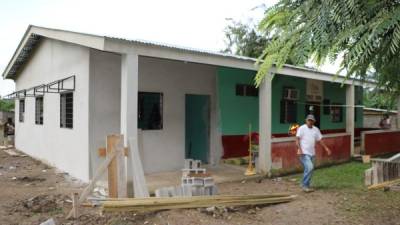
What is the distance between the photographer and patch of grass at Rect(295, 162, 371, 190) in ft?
29.5

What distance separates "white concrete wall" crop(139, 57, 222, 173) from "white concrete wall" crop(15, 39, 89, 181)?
1.48 meters

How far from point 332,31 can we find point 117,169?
5.39 meters

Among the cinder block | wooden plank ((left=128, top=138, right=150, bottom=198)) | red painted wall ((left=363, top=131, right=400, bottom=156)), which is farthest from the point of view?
red painted wall ((left=363, top=131, right=400, bottom=156))

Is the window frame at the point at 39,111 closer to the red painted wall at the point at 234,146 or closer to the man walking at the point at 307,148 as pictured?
the red painted wall at the point at 234,146

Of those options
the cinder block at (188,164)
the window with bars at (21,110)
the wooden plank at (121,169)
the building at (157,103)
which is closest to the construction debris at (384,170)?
the building at (157,103)

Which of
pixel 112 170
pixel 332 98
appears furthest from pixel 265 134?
pixel 332 98

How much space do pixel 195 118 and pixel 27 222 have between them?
6.58 meters

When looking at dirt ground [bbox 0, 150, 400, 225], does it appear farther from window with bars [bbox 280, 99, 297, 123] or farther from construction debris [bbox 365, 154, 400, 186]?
window with bars [bbox 280, 99, 297, 123]

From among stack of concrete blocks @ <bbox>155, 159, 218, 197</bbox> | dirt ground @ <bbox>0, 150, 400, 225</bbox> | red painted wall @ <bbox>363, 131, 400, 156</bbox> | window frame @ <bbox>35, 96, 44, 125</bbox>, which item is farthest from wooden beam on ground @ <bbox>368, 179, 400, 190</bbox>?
window frame @ <bbox>35, 96, 44, 125</bbox>

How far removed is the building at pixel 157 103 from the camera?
869cm

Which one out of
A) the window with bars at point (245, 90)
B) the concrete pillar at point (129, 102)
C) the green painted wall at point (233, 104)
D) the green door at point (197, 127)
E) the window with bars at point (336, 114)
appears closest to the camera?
the concrete pillar at point (129, 102)

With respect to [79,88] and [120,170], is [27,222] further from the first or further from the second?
[79,88]

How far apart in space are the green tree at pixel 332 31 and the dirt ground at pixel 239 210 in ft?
12.9

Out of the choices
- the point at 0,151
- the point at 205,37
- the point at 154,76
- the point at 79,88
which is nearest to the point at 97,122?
the point at 79,88
